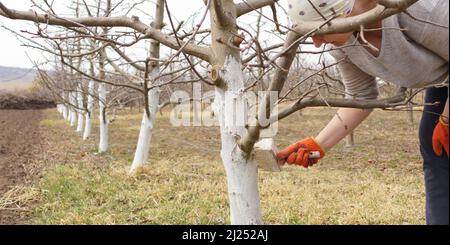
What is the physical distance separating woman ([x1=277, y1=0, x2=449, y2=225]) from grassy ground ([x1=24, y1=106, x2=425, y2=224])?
2468 mm

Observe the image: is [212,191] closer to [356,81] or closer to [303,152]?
[303,152]

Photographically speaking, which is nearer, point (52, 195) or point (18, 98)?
point (52, 195)

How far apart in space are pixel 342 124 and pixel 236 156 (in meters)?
0.50

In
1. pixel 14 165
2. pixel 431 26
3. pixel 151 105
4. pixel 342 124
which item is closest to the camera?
pixel 431 26

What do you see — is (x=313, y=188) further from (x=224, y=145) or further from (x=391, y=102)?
(x=391, y=102)

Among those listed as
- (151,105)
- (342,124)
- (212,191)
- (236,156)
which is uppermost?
(151,105)

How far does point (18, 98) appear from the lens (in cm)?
3369

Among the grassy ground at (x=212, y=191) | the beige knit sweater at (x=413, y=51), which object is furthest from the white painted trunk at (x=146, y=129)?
the beige knit sweater at (x=413, y=51)

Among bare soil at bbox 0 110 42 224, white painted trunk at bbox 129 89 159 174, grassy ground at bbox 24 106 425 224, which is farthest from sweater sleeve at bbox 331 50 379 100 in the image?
white painted trunk at bbox 129 89 159 174

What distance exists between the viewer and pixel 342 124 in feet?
5.44

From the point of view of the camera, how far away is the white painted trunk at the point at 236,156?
1.95 metres

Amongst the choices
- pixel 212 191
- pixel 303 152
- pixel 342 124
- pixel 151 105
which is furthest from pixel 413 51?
pixel 151 105
